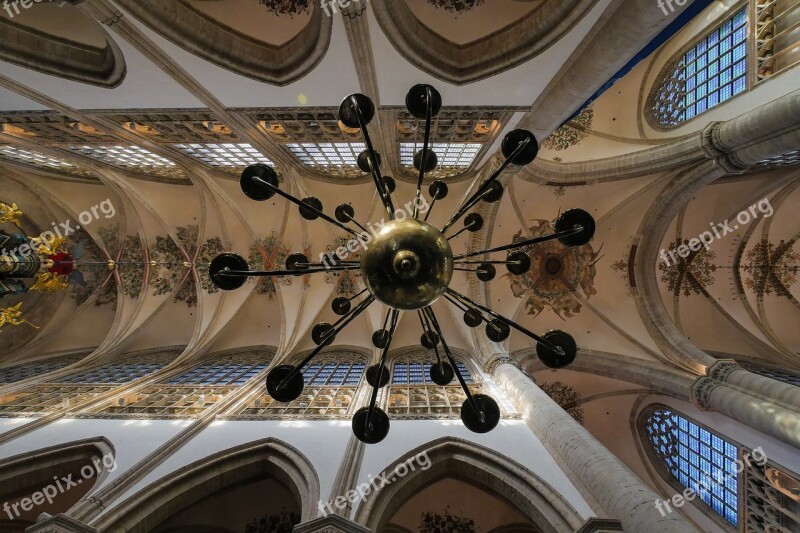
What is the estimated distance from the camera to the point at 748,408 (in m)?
6.88

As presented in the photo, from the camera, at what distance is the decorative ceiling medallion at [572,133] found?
35.6ft

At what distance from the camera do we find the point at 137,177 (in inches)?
462

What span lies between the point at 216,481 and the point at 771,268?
16441 millimetres


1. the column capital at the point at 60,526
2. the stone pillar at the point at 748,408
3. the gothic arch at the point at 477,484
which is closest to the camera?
the column capital at the point at 60,526

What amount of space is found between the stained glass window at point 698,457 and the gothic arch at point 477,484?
6.11m

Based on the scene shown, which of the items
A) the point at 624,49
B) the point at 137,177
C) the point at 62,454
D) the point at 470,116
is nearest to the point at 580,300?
the point at 470,116

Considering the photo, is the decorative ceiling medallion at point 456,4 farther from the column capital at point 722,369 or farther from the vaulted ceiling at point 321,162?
the column capital at point 722,369

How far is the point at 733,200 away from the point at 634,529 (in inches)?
470

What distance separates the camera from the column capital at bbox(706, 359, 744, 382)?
801cm

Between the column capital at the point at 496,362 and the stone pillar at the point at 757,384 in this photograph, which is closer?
the stone pillar at the point at 757,384

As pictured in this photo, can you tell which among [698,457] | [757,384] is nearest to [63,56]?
[757,384]

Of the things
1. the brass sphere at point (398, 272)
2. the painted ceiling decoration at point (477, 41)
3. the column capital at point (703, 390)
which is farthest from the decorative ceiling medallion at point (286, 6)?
the column capital at point (703, 390)

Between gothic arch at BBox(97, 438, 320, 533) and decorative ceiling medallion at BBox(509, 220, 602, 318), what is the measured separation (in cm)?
892

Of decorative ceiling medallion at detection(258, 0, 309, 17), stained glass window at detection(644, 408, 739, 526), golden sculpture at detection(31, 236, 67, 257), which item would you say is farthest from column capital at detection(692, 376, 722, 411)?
golden sculpture at detection(31, 236, 67, 257)
